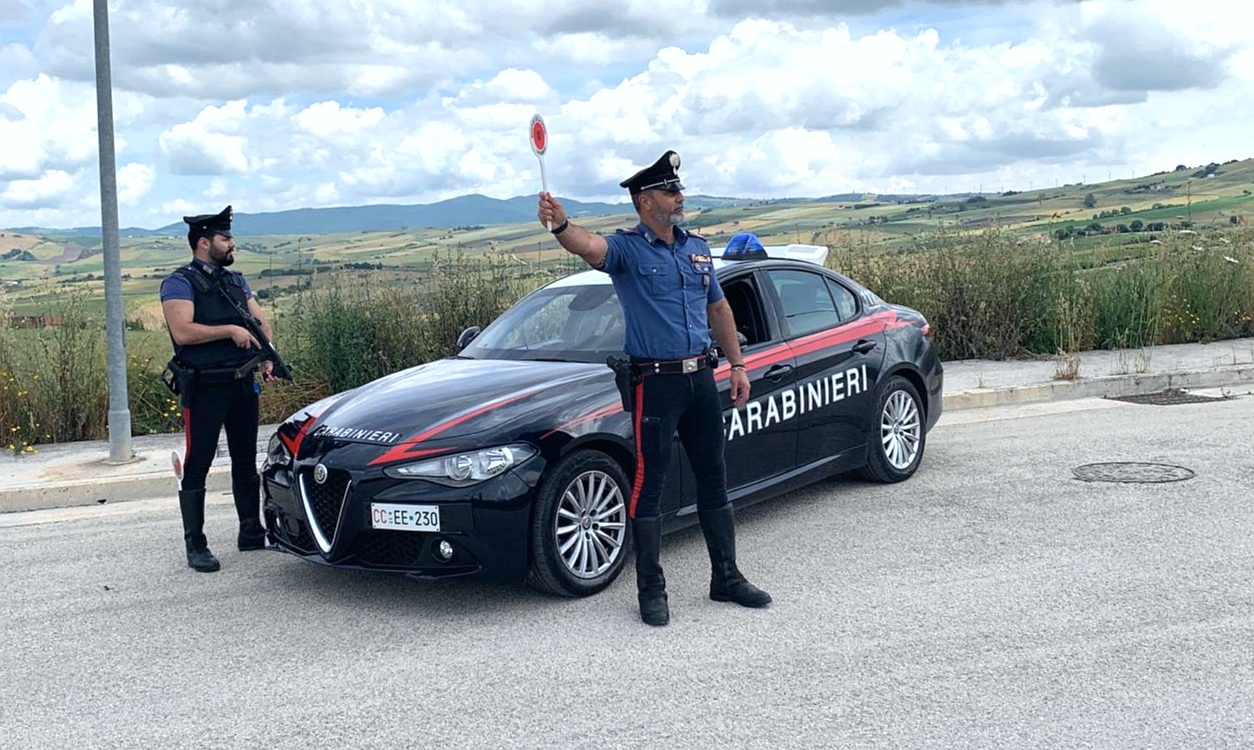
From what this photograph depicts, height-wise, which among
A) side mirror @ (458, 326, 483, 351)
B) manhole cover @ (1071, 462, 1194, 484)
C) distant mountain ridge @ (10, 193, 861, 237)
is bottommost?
manhole cover @ (1071, 462, 1194, 484)

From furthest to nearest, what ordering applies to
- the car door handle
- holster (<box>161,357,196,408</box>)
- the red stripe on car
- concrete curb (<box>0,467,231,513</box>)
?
concrete curb (<box>0,467,231,513</box>) < the car door handle < holster (<box>161,357,196,408</box>) < the red stripe on car

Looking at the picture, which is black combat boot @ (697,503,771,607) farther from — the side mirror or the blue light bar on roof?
the side mirror

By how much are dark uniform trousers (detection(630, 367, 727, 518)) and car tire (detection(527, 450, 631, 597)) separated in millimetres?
338

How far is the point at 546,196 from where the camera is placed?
505cm

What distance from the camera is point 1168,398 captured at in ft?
39.1

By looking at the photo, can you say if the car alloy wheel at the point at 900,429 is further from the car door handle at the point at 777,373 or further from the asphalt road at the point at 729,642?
the car door handle at the point at 777,373

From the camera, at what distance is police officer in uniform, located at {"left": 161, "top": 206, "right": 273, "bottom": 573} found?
6.52 m

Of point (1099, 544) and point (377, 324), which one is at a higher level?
point (377, 324)

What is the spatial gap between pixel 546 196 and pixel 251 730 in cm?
234

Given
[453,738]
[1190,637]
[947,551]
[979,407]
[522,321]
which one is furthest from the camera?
[979,407]

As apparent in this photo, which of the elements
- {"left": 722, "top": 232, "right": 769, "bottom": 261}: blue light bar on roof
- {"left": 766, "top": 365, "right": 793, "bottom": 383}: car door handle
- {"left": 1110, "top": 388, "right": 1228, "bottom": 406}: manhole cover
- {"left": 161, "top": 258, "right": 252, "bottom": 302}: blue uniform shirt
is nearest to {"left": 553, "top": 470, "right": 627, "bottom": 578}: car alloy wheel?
{"left": 766, "top": 365, "right": 793, "bottom": 383}: car door handle

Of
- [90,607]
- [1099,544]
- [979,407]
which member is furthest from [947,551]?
[979,407]

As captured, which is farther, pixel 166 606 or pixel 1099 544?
pixel 1099 544

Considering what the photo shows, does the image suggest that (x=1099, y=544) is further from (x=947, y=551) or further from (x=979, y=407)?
(x=979, y=407)
